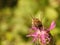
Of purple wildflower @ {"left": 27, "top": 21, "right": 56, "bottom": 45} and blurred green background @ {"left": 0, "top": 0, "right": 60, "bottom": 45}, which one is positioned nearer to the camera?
purple wildflower @ {"left": 27, "top": 21, "right": 56, "bottom": 45}

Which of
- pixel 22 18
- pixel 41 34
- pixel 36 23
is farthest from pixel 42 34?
pixel 22 18

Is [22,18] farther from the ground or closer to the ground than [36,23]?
closer to the ground

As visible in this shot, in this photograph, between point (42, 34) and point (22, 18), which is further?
point (22, 18)

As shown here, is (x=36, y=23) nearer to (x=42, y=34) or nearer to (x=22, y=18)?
(x=42, y=34)

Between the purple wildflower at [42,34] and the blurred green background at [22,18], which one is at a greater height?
the purple wildflower at [42,34]

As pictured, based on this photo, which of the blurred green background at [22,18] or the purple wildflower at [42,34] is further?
the blurred green background at [22,18]

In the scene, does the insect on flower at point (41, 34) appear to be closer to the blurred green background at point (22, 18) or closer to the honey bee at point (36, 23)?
the honey bee at point (36, 23)

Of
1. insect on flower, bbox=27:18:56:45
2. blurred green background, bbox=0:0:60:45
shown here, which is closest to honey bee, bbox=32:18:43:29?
insect on flower, bbox=27:18:56:45

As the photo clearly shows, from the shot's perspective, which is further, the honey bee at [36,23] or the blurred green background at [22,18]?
the blurred green background at [22,18]

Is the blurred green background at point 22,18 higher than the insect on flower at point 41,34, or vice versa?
the insect on flower at point 41,34

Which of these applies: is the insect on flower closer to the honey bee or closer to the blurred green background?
the honey bee

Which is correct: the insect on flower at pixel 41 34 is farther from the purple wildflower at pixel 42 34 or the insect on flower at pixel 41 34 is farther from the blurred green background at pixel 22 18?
the blurred green background at pixel 22 18

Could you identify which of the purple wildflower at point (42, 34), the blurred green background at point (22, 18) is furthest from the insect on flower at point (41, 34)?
the blurred green background at point (22, 18)

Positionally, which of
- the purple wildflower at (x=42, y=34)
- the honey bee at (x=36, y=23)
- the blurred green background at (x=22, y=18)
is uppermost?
the honey bee at (x=36, y=23)
